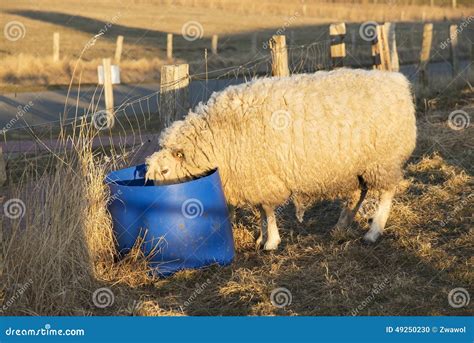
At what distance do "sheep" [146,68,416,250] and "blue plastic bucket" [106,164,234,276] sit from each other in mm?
388

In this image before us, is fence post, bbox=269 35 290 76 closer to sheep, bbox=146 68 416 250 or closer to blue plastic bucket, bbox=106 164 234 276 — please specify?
sheep, bbox=146 68 416 250

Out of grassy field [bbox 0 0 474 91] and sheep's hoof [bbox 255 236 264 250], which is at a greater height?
grassy field [bbox 0 0 474 91]

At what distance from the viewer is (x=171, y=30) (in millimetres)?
43969

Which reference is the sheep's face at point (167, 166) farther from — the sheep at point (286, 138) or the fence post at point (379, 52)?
the fence post at point (379, 52)

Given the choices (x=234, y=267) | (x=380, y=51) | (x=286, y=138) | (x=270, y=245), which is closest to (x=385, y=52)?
(x=380, y=51)

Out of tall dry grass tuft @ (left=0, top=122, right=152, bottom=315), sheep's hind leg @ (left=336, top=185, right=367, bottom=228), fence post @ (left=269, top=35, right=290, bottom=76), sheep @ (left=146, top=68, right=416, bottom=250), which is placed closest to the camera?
tall dry grass tuft @ (left=0, top=122, right=152, bottom=315)

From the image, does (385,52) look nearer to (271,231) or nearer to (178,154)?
(271,231)

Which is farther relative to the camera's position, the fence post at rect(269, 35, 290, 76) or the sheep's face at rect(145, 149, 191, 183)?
the fence post at rect(269, 35, 290, 76)

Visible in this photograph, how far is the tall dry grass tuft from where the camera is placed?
463 centimetres

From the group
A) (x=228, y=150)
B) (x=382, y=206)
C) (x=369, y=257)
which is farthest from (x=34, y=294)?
(x=382, y=206)

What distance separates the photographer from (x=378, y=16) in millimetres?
47375

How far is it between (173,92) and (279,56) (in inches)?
63.0

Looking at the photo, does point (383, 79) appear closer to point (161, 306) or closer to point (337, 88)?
point (337, 88)

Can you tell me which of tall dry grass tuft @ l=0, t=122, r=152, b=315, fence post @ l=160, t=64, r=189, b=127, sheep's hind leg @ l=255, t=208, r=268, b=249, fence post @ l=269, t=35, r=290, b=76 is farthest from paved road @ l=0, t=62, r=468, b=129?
tall dry grass tuft @ l=0, t=122, r=152, b=315
